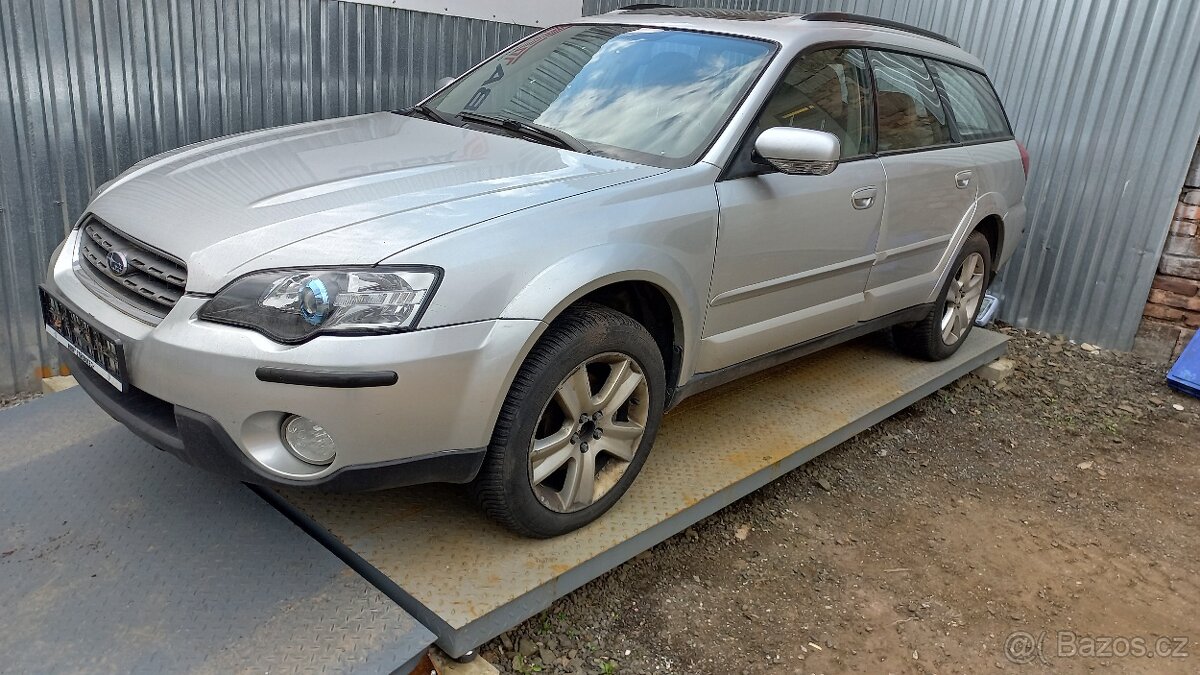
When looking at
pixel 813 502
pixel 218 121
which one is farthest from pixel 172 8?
pixel 813 502

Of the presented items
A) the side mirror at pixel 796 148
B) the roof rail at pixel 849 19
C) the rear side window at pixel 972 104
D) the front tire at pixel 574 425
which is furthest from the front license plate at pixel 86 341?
the rear side window at pixel 972 104

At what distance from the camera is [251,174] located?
8.45 feet

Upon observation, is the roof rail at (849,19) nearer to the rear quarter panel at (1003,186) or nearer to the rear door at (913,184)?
the rear door at (913,184)

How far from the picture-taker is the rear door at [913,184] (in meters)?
3.73

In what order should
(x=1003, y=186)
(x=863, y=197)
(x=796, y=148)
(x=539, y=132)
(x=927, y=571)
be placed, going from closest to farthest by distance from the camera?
1. (x=796, y=148)
2. (x=539, y=132)
3. (x=927, y=571)
4. (x=863, y=197)
5. (x=1003, y=186)

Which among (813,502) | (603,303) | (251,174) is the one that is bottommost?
(813,502)

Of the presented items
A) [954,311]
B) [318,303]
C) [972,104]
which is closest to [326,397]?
[318,303]

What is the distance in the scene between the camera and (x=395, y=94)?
190 inches

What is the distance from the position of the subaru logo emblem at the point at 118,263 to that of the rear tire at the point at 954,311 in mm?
3635

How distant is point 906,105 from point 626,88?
58.9 inches

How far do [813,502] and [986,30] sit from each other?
166 inches

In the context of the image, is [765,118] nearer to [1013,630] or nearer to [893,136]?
[893,136]

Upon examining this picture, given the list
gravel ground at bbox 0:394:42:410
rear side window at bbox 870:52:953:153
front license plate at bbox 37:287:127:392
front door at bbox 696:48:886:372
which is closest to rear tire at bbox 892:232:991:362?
rear side window at bbox 870:52:953:153

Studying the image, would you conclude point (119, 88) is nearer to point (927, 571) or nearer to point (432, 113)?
point (432, 113)
